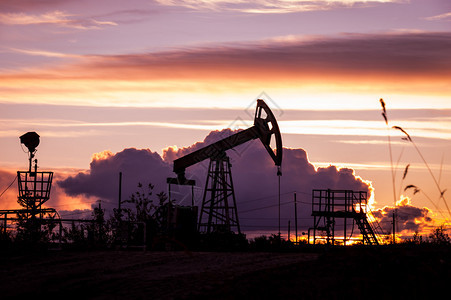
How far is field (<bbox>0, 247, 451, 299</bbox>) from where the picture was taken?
506 inches

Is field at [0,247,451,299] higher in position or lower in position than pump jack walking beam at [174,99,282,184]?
lower

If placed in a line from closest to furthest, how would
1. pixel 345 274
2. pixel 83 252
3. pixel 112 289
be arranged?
pixel 345 274
pixel 112 289
pixel 83 252

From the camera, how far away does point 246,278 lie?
15.5 m

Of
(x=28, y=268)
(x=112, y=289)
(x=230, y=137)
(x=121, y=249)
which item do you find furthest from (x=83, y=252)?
(x=230, y=137)

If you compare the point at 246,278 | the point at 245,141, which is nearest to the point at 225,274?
the point at 246,278

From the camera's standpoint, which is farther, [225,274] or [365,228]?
[365,228]

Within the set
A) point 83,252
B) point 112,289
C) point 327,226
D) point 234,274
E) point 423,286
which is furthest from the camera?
point 327,226

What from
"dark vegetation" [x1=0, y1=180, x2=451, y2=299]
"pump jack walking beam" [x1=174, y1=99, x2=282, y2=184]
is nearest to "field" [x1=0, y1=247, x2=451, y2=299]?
"dark vegetation" [x1=0, y1=180, x2=451, y2=299]

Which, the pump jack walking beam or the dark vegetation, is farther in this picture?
the pump jack walking beam

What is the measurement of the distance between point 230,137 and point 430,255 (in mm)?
29547

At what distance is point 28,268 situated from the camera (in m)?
Result: 20.6

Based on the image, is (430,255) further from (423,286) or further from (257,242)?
(257,242)

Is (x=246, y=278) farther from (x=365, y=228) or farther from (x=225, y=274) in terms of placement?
(x=365, y=228)

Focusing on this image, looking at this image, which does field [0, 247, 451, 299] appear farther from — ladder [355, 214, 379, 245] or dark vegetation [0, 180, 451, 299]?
ladder [355, 214, 379, 245]
